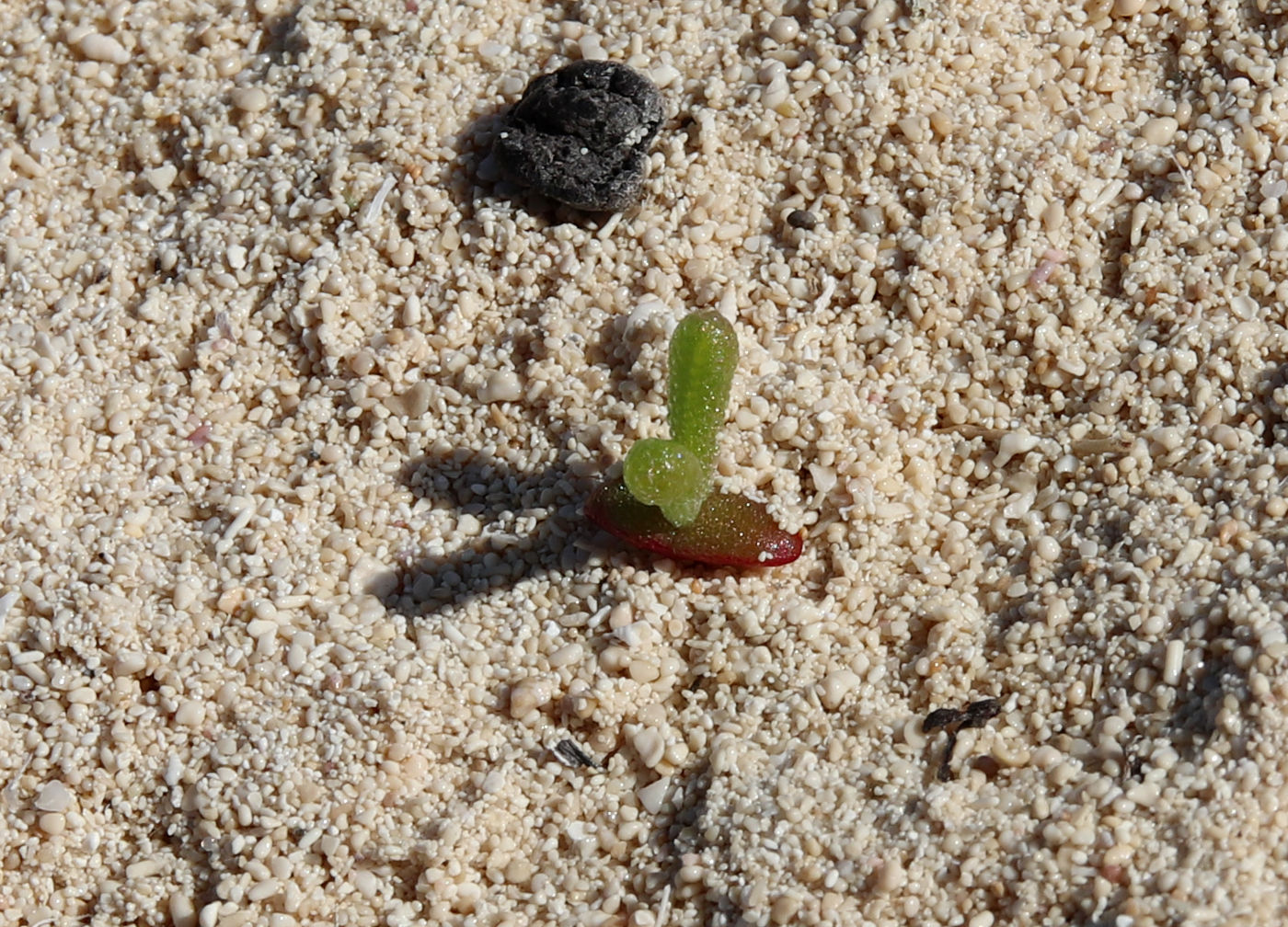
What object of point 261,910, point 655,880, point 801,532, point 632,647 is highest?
point 801,532

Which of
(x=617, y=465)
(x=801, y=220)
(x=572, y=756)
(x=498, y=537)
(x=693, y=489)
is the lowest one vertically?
(x=572, y=756)

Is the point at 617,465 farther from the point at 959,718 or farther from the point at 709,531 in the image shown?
the point at 959,718

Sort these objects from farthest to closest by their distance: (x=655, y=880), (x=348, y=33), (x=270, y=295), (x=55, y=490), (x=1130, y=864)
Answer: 1. (x=348, y=33)
2. (x=270, y=295)
3. (x=55, y=490)
4. (x=655, y=880)
5. (x=1130, y=864)

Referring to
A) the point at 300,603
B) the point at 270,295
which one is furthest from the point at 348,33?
the point at 300,603

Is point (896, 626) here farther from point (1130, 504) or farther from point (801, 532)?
point (1130, 504)

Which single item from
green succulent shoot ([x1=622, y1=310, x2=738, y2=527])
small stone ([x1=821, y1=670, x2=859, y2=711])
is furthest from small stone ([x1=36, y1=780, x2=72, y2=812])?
small stone ([x1=821, y1=670, x2=859, y2=711])

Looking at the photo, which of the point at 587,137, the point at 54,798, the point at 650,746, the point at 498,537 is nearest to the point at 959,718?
the point at 650,746
